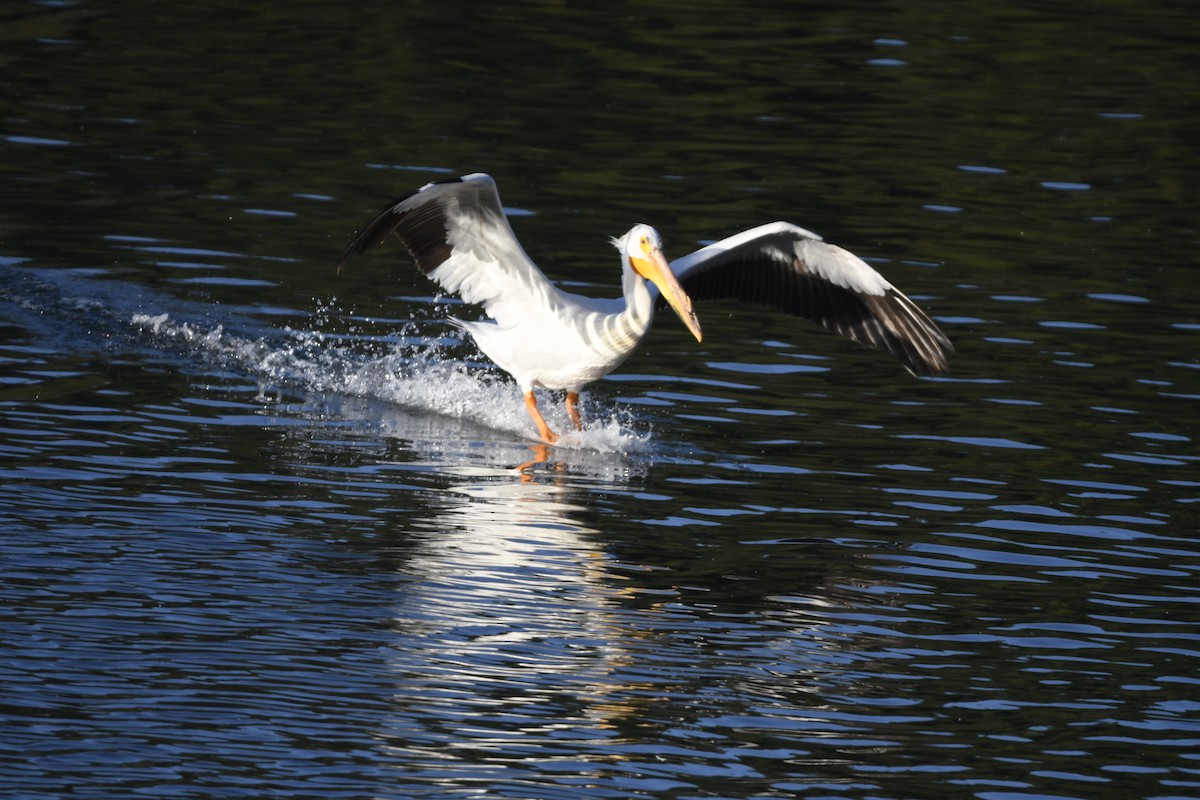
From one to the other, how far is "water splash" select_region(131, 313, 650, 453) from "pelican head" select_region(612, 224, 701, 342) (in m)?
0.93

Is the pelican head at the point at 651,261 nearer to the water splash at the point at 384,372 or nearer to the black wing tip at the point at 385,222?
the black wing tip at the point at 385,222

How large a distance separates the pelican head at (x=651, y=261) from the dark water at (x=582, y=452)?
0.89 metres

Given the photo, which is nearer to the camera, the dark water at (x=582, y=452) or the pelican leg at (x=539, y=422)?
the dark water at (x=582, y=452)

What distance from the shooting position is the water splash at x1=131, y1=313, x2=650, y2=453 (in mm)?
10883

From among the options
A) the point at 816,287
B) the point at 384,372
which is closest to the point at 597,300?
the point at 816,287

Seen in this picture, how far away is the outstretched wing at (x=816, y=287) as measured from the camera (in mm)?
10461

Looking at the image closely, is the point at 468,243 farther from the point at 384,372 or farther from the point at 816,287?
the point at 816,287

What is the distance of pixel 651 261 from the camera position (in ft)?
32.5

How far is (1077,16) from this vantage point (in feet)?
76.5

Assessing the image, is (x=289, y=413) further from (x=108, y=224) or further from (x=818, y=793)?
(x=818, y=793)

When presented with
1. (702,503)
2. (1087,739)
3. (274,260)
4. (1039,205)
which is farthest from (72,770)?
(1039,205)

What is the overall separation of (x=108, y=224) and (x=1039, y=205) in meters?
7.59

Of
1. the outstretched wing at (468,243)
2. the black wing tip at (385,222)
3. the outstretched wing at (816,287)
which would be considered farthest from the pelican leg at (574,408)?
the black wing tip at (385,222)

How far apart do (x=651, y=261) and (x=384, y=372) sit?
2.13 metres
